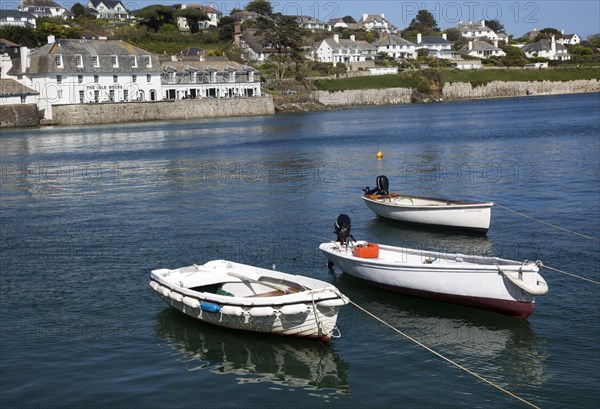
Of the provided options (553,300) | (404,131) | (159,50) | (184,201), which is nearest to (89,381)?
(553,300)

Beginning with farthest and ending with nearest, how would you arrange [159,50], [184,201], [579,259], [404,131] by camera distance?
[159,50], [404,131], [184,201], [579,259]

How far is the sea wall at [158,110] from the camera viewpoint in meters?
87.4

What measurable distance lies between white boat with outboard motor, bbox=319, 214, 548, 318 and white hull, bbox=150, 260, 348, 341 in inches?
126

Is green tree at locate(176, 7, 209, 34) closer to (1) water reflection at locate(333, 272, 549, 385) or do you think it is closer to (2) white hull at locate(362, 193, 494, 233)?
(2) white hull at locate(362, 193, 494, 233)

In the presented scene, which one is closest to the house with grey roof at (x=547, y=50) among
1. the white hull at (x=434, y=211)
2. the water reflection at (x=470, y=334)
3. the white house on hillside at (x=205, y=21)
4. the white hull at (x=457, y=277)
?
the white house on hillside at (x=205, y=21)

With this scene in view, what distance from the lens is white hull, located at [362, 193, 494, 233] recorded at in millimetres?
26953

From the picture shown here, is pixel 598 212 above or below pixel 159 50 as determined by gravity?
below

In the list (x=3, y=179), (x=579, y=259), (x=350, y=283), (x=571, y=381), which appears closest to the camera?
(x=571, y=381)

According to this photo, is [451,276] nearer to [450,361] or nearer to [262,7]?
[450,361]

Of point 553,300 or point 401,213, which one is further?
point 401,213

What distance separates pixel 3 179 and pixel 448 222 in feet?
97.2

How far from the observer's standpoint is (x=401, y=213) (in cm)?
2923

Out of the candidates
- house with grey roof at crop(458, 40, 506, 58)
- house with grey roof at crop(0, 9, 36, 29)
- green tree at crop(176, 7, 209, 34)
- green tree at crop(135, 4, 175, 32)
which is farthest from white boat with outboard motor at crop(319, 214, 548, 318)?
house with grey roof at crop(458, 40, 506, 58)

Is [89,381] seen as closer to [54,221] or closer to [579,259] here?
[579,259]
